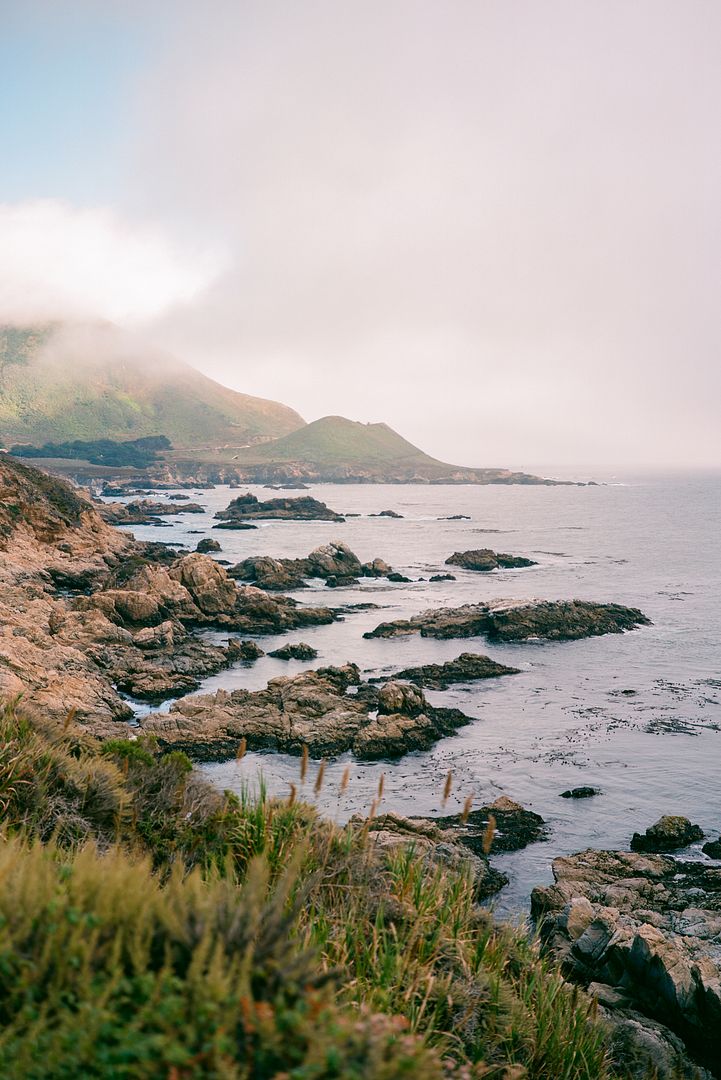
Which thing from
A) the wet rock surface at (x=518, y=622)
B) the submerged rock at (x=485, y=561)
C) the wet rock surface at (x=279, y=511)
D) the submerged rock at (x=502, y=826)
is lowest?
the submerged rock at (x=502, y=826)

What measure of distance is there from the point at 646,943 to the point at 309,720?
1618 centimetres

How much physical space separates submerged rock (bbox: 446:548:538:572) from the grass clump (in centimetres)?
5740

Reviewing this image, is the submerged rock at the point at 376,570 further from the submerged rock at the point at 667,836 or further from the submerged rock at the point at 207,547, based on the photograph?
the submerged rock at the point at 667,836

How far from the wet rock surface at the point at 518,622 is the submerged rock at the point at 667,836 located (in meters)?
21.3

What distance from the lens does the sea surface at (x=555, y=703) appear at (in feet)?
60.4

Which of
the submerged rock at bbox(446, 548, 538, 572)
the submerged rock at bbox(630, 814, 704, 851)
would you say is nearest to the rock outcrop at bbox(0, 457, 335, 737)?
the submerged rock at bbox(630, 814, 704, 851)

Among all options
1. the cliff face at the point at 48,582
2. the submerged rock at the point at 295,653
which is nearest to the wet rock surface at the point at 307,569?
the cliff face at the point at 48,582

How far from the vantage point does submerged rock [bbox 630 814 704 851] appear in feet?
53.6

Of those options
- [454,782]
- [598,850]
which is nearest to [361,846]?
[598,850]

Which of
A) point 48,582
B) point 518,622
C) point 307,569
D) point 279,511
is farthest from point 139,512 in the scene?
point 518,622

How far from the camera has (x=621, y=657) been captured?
3522 cm

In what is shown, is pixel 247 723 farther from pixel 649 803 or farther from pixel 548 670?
pixel 548 670

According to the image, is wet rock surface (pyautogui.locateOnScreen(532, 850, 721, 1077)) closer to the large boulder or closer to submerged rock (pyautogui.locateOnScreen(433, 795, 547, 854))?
submerged rock (pyautogui.locateOnScreen(433, 795, 547, 854))

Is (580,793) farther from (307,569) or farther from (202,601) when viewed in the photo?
(307,569)
